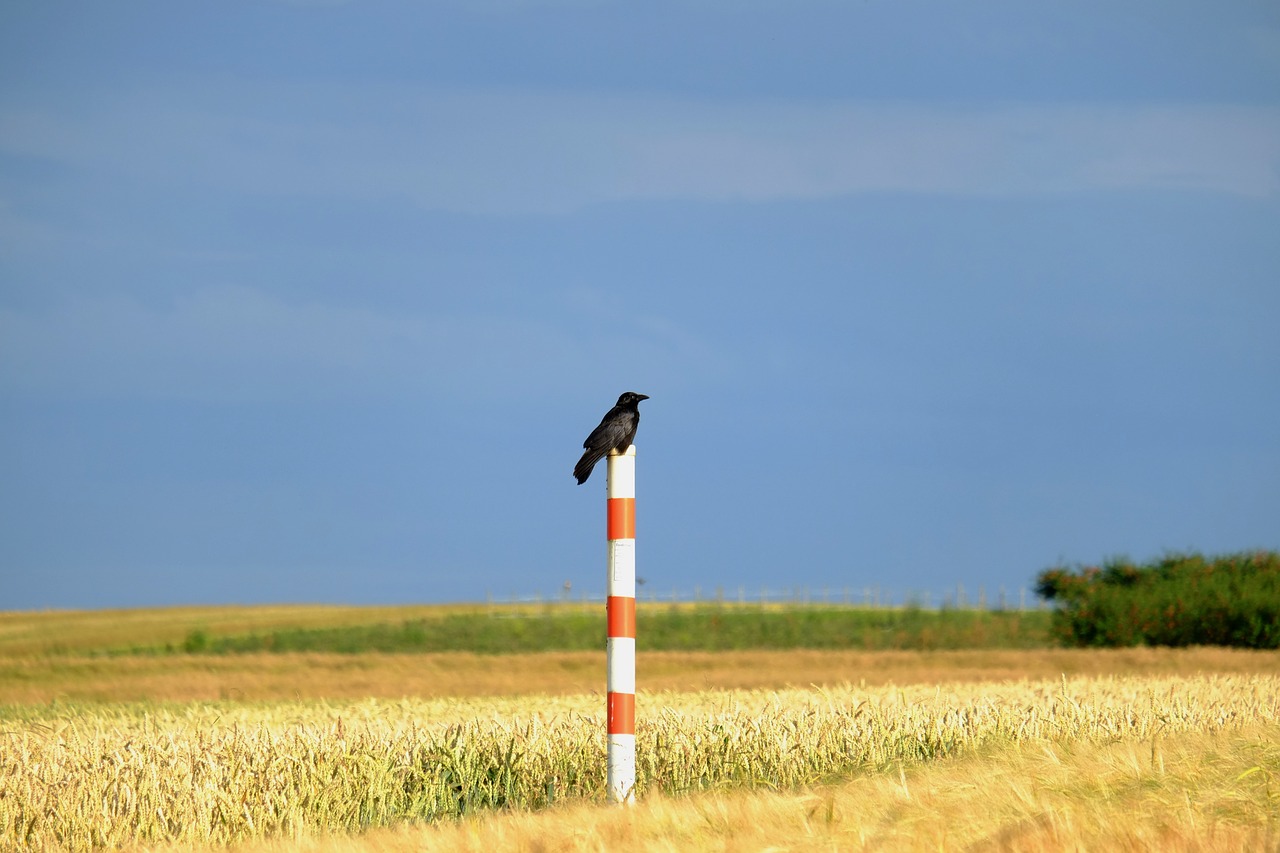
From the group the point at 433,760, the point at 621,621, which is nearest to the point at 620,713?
the point at 621,621

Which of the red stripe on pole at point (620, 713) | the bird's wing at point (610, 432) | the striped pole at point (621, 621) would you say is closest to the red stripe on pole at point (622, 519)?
the striped pole at point (621, 621)

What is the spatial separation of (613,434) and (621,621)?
1.03 metres

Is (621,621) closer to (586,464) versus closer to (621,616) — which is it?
(621,616)

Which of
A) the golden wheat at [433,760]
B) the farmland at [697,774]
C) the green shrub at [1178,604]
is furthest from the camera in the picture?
the green shrub at [1178,604]

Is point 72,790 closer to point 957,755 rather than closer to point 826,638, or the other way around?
point 957,755

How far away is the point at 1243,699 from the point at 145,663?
22.0 meters

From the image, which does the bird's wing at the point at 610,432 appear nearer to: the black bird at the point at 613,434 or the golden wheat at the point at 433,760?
the black bird at the point at 613,434

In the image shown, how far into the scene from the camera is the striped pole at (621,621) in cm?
699

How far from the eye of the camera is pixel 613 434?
702 centimetres

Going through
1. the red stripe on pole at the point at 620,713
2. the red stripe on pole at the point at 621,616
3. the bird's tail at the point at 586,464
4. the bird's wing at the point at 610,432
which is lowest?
the red stripe on pole at the point at 620,713

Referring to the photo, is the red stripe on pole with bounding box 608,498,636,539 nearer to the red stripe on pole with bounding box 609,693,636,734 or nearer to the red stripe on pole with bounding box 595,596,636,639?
the red stripe on pole with bounding box 595,596,636,639

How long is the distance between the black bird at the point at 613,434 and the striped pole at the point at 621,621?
9 centimetres

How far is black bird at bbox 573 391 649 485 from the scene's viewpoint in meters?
7.00

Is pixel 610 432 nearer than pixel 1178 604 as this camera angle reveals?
Yes
